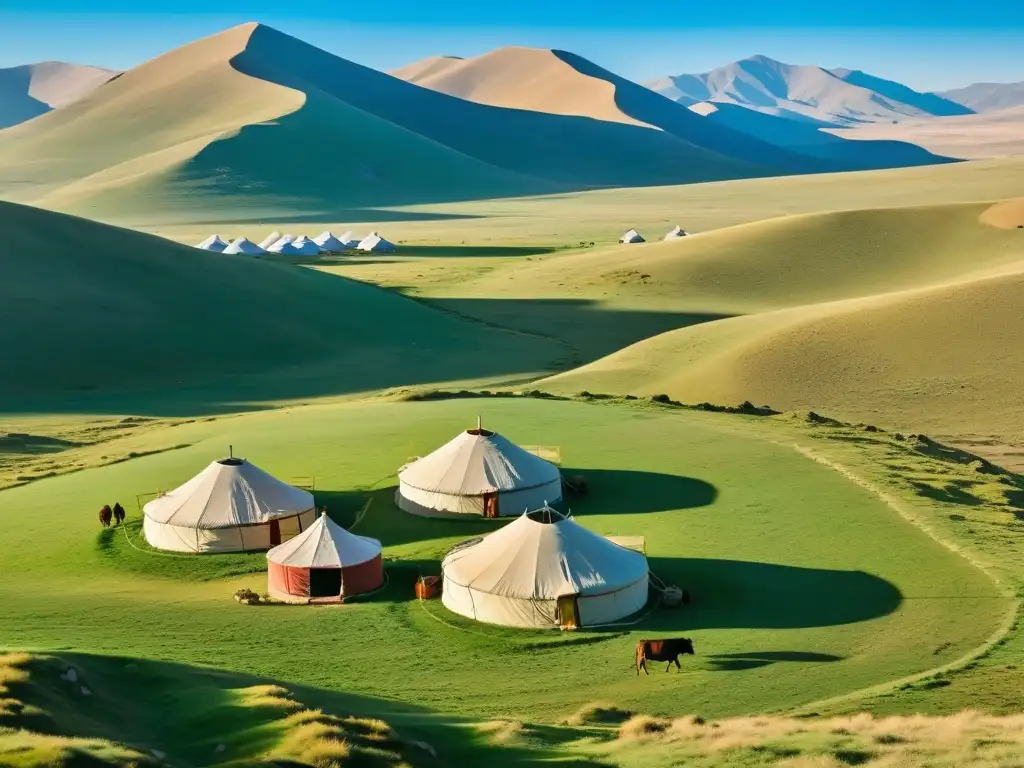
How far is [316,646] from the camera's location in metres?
21.1

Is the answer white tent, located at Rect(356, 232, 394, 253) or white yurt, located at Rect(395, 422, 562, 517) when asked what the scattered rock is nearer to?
white yurt, located at Rect(395, 422, 562, 517)

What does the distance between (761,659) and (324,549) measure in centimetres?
798

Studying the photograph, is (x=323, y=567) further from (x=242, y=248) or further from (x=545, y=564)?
(x=242, y=248)

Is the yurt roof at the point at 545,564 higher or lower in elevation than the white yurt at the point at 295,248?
lower

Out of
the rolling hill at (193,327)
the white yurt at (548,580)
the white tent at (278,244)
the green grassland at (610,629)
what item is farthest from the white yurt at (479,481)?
the white tent at (278,244)

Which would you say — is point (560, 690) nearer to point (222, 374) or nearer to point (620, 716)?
point (620, 716)

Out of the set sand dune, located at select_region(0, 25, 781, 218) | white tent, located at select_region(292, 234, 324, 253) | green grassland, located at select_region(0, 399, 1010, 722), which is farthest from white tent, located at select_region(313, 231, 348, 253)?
green grassland, located at select_region(0, 399, 1010, 722)

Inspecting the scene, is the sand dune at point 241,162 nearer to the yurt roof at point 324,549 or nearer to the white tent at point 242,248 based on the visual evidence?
the white tent at point 242,248

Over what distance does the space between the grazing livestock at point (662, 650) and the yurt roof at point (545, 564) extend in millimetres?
2401

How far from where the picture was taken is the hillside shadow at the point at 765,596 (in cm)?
2164

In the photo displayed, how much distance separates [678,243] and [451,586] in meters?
58.3

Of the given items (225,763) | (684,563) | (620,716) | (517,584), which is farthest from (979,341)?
(225,763)

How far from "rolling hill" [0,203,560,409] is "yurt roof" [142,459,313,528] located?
19.0m

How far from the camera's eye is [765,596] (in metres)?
22.7
